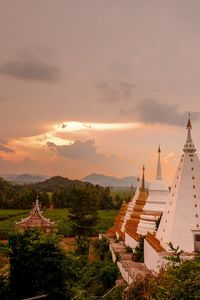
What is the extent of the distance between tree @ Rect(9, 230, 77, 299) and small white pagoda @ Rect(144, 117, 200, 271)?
14.4 feet

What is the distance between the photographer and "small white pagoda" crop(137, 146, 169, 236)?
25.6m

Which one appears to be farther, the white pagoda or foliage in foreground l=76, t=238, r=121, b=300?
the white pagoda

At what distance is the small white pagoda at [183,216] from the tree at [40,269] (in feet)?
14.4

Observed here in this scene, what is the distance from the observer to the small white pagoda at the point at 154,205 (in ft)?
84.0

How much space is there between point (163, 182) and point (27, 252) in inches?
613

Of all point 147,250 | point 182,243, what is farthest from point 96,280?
point 182,243

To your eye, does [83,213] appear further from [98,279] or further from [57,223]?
[98,279]

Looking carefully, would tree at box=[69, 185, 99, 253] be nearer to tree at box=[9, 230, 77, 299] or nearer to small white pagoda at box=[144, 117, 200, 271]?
small white pagoda at box=[144, 117, 200, 271]

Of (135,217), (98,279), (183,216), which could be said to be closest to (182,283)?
(183,216)

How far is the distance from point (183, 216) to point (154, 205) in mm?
8162

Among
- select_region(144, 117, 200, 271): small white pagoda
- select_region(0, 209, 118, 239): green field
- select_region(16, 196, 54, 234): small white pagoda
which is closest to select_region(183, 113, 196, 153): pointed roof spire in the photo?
select_region(144, 117, 200, 271): small white pagoda

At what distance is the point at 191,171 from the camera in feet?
65.2

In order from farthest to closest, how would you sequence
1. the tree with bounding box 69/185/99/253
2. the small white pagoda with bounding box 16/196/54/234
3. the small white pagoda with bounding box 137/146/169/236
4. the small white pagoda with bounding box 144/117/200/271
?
the tree with bounding box 69/185/99/253 → the small white pagoda with bounding box 16/196/54/234 → the small white pagoda with bounding box 137/146/169/236 → the small white pagoda with bounding box 144/117/200/271

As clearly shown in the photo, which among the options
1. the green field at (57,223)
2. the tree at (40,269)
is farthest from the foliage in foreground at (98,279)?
the green field at (57,223)
